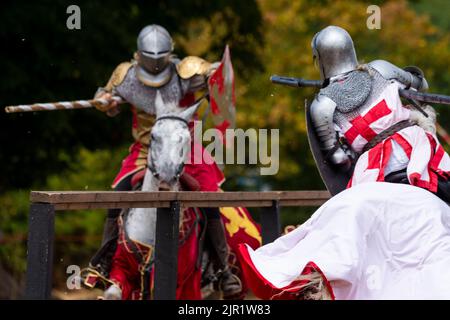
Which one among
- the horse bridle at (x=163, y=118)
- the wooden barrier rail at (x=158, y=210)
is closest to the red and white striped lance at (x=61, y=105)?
the horse bridle at (x=163, y=118)

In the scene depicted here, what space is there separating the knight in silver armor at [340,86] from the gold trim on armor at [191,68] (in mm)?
2082

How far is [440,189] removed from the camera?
6.09m

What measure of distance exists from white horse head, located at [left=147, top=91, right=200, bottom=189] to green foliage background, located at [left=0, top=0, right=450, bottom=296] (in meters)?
1.39

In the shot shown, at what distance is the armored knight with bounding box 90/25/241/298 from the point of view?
8.56 meters

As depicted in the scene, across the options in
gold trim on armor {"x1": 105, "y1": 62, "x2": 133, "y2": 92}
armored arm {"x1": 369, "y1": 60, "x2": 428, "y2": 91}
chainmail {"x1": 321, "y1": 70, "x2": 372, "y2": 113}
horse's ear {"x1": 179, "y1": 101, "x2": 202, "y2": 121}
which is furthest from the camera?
gold trim on armor {"x1": 105, "y1": 62, "x2": 133, "y2": 92}

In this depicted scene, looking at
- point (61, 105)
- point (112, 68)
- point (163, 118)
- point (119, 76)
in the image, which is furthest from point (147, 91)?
point (112, 68)

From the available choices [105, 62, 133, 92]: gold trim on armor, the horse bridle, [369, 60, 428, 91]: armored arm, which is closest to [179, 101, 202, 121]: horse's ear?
the horse bridle

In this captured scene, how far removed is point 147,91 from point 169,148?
3.52 ft

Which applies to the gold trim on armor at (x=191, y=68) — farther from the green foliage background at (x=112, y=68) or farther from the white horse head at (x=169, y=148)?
the green foliage background at (x=112, y=68)

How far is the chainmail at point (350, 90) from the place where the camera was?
6.31 meters

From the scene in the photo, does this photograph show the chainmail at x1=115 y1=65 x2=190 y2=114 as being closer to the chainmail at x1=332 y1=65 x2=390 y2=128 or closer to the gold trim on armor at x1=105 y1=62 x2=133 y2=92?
the gold trim on armor at x1=105 y1=62 x2=133 y2=92

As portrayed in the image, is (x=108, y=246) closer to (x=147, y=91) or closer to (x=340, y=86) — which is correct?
(x=147, y=91)

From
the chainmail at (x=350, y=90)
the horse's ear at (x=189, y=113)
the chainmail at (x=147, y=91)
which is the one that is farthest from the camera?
the chainmail at (x=147, y=91)
